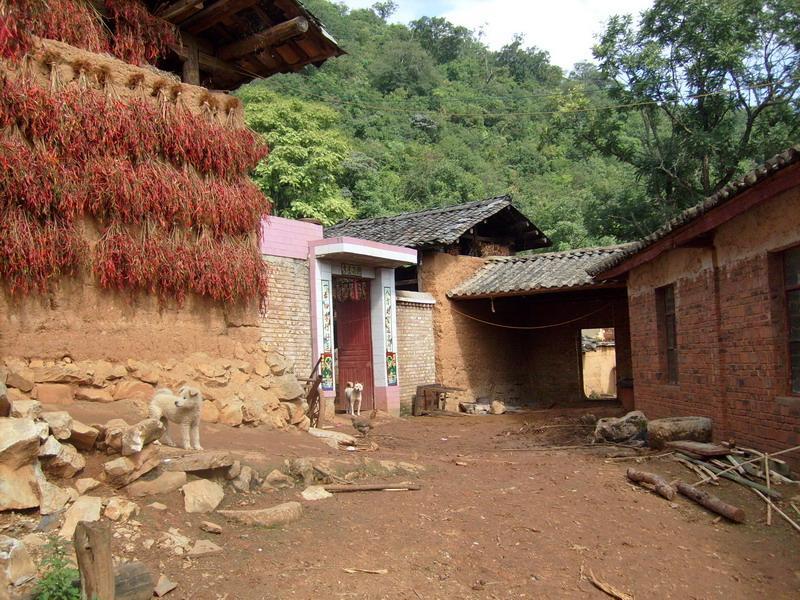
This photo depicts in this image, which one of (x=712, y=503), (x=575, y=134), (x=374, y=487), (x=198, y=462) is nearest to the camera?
(x=198, y=462)

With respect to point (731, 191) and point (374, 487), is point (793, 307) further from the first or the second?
point (374, 487)

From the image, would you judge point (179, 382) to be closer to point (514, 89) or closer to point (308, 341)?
point (308, 341)

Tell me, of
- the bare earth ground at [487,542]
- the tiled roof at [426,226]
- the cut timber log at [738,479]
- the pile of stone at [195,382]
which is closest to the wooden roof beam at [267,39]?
the pile of stone at [195,382]

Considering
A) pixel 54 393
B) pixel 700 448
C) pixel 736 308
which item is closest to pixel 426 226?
pixel 736 308

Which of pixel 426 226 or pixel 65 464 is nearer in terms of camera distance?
pixel 65 464

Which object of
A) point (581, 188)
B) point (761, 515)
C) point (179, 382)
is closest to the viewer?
point (761, 515)

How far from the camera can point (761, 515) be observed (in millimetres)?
6230

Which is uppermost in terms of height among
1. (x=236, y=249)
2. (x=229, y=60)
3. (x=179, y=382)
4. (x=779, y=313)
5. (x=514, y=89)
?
(x=514, y=89)

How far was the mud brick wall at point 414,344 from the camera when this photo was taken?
15.5 metres

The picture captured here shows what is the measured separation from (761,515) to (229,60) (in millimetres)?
8707

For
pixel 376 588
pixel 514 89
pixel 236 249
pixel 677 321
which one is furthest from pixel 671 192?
pixel 514 89

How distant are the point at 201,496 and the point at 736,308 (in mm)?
6207

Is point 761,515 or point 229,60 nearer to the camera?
point 761,515

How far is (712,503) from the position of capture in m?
6.30
